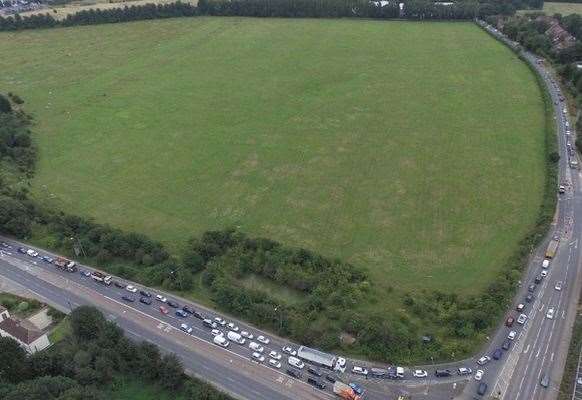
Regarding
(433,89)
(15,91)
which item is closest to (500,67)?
(433,89)

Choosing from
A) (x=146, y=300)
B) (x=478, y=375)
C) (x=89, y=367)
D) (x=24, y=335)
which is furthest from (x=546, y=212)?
(x=24, y=335)

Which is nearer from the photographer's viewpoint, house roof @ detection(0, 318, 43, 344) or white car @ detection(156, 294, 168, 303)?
house roof @ detection(0, 318, 43, 344)

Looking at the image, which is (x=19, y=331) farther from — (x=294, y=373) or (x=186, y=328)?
(x=294, y=373)

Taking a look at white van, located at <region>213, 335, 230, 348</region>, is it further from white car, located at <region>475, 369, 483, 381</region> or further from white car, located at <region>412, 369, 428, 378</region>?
white car, located at <region>475, 369, 483, 381</region>

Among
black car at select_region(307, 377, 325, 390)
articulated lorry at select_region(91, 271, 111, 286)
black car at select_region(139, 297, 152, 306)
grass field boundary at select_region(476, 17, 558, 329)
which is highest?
grass field boundary at select_region(476, 17, 558, 329)

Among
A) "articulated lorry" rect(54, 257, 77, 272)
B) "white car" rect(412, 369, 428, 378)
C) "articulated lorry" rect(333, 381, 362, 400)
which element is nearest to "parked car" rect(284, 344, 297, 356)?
"articulated lorry" rect(333, 381, 362, 400)

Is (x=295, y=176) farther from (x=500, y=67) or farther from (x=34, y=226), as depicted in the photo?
(x=500, y=67)
